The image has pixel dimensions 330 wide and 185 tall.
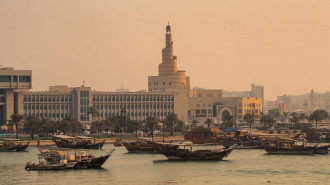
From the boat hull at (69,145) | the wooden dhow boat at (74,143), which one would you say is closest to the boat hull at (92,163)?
the wooden dhow boat at (74,143)

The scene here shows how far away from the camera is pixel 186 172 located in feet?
392

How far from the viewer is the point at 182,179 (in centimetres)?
11062

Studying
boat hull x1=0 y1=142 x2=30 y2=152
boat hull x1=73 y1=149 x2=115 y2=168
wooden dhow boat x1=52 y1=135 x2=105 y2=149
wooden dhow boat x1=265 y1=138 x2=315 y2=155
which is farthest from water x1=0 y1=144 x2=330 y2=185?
wooden dhow boat x1=52 y1=135 x2=105 y2=149

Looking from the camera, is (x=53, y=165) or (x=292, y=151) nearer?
(x=53, y=165)

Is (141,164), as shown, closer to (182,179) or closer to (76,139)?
(182,179)

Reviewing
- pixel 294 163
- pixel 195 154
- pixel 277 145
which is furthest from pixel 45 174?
pixel 277 145

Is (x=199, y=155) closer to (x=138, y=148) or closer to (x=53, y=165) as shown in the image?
(x=53, y=165)

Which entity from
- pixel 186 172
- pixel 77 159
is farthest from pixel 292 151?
pixel 77 159

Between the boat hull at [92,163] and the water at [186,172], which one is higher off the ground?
the boat hull at [92,163]

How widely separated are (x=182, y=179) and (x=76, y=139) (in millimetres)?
69434

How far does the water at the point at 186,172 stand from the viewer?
10881 centimetres

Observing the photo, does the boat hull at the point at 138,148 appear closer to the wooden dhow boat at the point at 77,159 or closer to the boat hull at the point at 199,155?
the boat hull at the point at 199,155

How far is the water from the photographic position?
4284 inches

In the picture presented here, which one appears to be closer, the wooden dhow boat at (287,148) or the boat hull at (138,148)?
the wooden dhow boat at (287,148)
